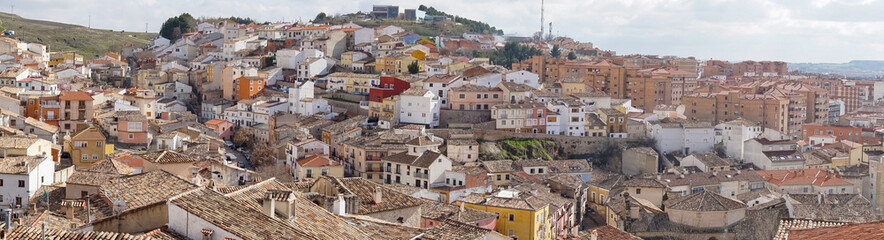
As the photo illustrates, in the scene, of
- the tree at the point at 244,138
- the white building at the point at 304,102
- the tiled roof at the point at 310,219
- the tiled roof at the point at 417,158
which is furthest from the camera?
the white building at the point at 304,102

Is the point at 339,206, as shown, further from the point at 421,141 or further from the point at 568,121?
the point at 568,121

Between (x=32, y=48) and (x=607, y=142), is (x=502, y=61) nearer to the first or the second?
(x=607, y=142)

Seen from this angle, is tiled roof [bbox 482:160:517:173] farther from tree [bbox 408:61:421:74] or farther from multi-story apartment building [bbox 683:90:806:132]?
multi-story apartment building [bbox 683:90:806:132]

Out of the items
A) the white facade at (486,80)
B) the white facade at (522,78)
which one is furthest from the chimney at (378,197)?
the white facade at (522,78)

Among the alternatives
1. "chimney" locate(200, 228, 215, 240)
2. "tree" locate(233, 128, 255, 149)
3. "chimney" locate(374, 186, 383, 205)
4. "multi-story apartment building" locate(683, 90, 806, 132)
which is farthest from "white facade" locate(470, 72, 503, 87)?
"chimney" locate(200, 228, 215, 240)

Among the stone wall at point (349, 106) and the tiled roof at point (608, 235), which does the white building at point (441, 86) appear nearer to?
the stone wall at point (349, 106)

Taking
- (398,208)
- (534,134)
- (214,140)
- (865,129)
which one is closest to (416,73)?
(534,134)
